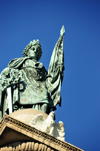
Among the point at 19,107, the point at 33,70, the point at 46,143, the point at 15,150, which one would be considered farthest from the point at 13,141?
the point at 33,70

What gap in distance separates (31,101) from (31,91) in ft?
1.93

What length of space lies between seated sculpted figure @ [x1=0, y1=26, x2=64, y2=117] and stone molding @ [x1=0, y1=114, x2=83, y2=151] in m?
3.50

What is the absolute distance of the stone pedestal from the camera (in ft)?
45.0

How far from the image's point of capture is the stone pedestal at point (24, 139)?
1371 cm

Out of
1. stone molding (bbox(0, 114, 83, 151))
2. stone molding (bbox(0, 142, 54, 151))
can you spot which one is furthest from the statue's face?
stone molding (bbox(0, 142, 54, 151))

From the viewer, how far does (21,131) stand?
13.7 meters

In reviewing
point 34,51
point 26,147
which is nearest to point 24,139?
point 26,147

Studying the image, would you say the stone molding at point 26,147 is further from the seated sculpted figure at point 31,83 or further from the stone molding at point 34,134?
the seated sculpted figure at point 31,83

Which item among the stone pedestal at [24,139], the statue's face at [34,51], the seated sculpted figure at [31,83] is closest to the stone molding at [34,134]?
the stone pedestal at [24,139]

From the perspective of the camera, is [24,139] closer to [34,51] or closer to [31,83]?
[31,83]

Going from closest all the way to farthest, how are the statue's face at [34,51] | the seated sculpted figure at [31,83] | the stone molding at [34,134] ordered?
the stone molding at [34,134]
the seated sculpted figure at [31,83]
the statue's face at [34,51]

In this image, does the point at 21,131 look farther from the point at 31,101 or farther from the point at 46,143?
the point at 31,101

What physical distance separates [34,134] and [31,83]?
4.89m

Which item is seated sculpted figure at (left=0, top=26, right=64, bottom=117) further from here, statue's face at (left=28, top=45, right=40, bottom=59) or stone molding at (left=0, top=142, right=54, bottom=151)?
stone molding at (left=0, top=142, right=54, bottom=151)
